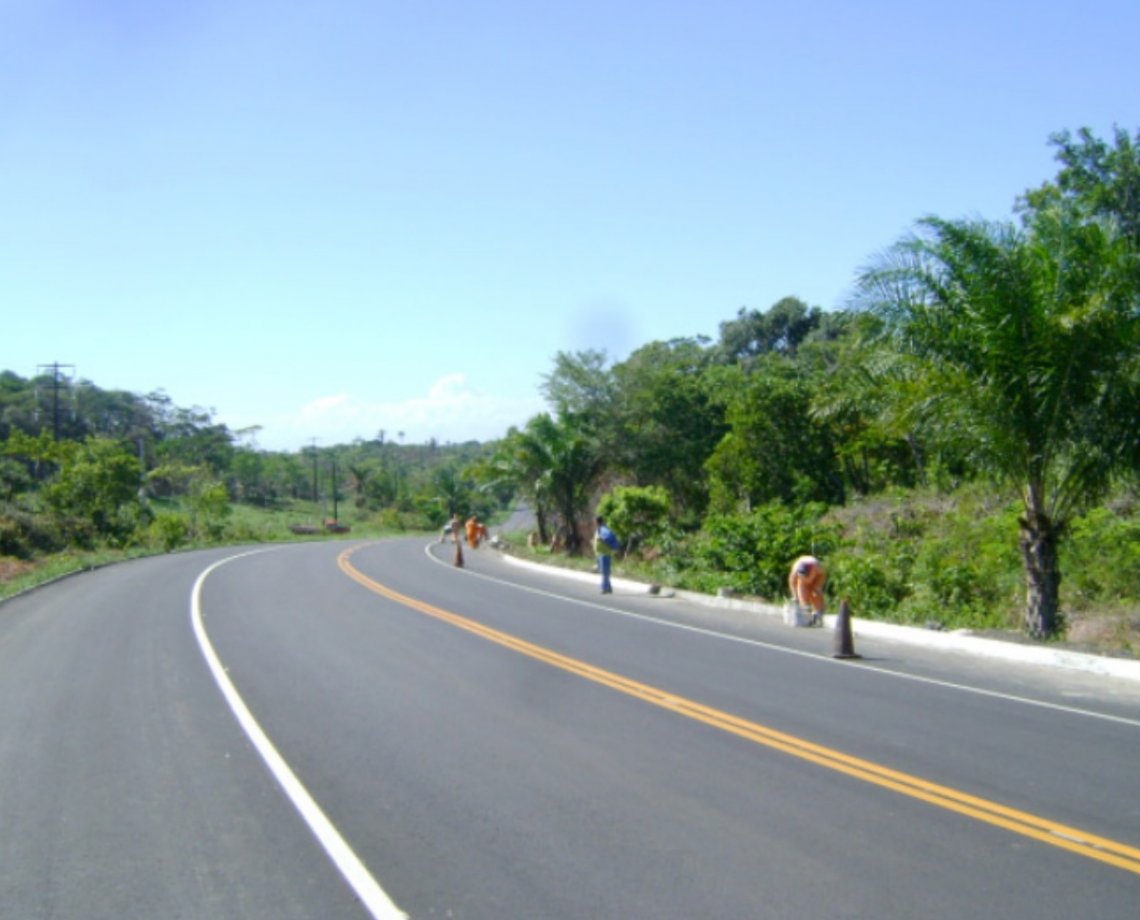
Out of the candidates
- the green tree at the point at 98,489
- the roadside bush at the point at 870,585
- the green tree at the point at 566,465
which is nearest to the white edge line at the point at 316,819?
the roadside bush at the point at 870,585

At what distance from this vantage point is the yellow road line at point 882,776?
21.2 feet

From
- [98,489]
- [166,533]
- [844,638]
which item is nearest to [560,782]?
[844,638]

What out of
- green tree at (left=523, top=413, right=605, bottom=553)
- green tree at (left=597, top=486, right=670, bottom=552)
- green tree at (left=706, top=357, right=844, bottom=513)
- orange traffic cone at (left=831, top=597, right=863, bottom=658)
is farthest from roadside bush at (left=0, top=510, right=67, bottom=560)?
orange traffic cone at (left=831, top=597, right=863, bottom=658)

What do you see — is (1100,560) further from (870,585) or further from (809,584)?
(809,584)

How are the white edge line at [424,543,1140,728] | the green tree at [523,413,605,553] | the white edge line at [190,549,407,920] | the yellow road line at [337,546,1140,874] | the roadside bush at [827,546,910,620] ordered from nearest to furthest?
the white edge line at [190,549,407,920] < the yellow road line at [337,546,1140,874] < the white edge line at [424,543,1140,728] < the roadside bush at [827,546,910,620] < the green tree at [523,413,605,553]

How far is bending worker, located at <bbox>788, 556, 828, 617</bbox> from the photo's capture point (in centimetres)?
1800

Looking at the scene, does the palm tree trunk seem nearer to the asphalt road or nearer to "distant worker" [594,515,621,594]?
the asphalt road

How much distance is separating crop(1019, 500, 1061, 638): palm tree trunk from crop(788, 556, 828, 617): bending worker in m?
3.35

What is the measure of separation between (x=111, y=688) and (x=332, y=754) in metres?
4.63

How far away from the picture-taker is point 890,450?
106ft

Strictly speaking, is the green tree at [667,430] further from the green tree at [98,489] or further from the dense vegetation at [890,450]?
the green tree at [98,489]

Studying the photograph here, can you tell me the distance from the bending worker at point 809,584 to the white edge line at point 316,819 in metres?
9.04

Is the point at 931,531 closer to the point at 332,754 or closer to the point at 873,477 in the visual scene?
the point at 873,477

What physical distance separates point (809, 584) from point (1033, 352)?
5135mm
